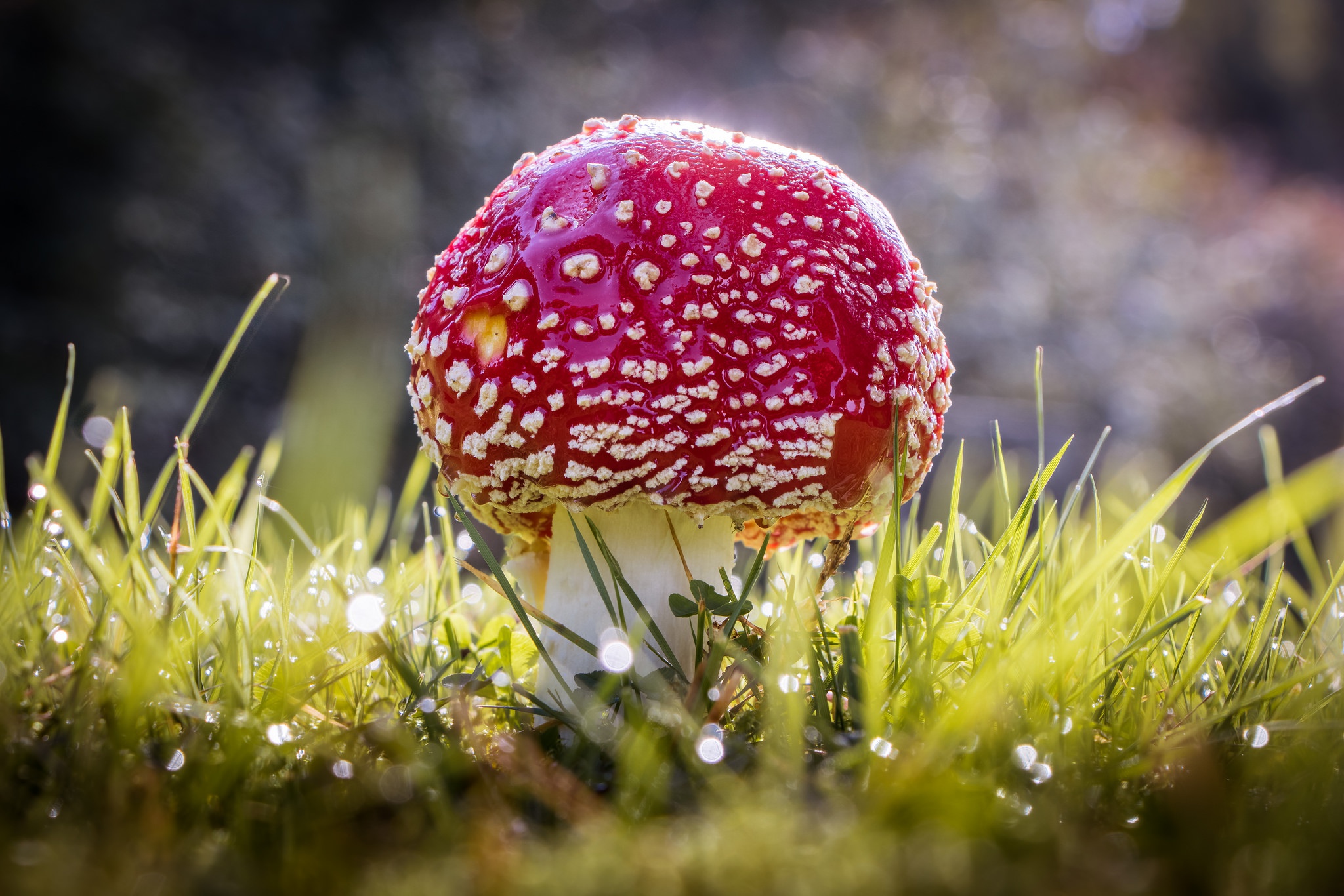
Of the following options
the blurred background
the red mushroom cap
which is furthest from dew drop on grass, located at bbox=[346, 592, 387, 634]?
the blurred background

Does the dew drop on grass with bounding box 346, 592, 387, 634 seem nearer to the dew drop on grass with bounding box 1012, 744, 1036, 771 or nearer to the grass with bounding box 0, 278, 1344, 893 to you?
the grass with bounding box 0, 278, 1344, 893

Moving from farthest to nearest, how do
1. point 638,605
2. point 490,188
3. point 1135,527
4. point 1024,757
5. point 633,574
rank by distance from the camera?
point 490,188 → point 633,574 → point 638,605 → point 1135,527 → point 1024,757

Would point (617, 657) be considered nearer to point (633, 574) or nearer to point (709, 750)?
point (633, 574)

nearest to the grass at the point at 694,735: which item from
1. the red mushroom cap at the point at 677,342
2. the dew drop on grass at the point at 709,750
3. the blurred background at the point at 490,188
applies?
the dew drop on grass at the point at 709,750

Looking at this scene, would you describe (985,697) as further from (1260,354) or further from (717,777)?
(1260,354)

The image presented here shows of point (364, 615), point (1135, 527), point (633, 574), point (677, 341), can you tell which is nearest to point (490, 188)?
point (633, 574)

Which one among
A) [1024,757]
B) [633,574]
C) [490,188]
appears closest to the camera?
[1024,757]
